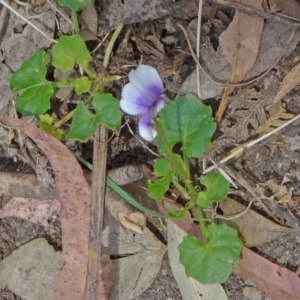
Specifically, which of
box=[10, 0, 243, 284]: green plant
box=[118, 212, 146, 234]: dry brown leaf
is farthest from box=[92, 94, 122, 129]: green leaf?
box=[118, 212, 146, 234]: dry brown leaf

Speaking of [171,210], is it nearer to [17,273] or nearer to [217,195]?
[217,195]

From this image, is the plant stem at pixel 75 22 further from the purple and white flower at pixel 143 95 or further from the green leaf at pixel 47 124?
the purple and white flower at pixel 143 95

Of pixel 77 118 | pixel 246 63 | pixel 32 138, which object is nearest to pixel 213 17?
pixel 246 63

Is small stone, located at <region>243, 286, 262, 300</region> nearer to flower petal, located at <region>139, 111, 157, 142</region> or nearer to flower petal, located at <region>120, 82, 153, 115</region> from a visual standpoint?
flower petal, located at <region>139, 111, 157, 142</region>

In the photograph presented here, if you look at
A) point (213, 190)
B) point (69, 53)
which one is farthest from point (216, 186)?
point (69, 53)

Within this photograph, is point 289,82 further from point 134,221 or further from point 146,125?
point 134,221

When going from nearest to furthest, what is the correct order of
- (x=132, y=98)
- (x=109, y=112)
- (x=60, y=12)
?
(x=132, y=98)
(x=109, y=112)
(x=60, y=12)
